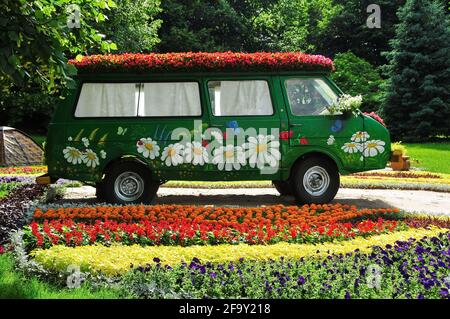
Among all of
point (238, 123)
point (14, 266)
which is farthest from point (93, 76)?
point (14, 266)

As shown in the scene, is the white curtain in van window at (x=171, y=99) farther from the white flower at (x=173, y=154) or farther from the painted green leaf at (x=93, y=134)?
the painted green leaf at (x=93, y=134)

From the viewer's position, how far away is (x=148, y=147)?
33.5ft

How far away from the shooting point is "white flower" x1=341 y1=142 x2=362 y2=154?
10.3m

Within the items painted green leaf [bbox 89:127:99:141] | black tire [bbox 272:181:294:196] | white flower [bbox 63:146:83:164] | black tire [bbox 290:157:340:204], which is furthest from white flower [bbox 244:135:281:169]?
white flower [bbox 63:146:83:164]

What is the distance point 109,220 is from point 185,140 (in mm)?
2439

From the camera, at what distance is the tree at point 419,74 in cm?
2888

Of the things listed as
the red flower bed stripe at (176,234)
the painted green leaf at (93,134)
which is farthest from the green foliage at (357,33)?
the red flower bed stripe at (176,234)

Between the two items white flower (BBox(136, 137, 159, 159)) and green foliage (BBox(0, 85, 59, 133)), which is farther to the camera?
green foliage (BBox(0, 85, 59, 133))

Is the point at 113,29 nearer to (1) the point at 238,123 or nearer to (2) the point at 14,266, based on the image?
(1) the point at 238,123

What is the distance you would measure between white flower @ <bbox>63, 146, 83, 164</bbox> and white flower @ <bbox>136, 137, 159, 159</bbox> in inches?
37.1

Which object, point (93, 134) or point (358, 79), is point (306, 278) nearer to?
point (93, 134)

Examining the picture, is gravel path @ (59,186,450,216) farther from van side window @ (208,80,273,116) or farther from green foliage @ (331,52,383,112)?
green foliage @ (331,52,383,112)

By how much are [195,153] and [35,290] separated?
16.7 feet

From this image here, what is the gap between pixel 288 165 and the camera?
10.3 m
